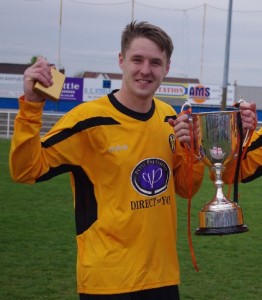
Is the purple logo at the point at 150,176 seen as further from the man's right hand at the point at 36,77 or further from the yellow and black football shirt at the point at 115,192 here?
the man's right hand at the point at 36,77

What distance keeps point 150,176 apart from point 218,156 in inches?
14.9

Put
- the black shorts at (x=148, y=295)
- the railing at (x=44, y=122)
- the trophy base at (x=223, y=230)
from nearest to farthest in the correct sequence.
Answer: the black shorts at (x=148, y=295)
the trophy base at (x=223, y=230)
the railing at (x=44, y=122)

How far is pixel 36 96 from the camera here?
8.21 ft

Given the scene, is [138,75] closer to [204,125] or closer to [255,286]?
[204,125]

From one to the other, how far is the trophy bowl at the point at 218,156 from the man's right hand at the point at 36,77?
26.6 inches

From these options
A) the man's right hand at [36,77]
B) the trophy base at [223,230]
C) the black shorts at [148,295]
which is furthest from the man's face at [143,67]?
the black shorts at [148,295]

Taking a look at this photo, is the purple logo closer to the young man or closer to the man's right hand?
the young man

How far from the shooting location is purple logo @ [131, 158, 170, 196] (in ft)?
9.00

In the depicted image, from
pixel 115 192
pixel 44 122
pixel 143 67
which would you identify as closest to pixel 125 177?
pixel 115 192

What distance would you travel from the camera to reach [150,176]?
9.09 feet

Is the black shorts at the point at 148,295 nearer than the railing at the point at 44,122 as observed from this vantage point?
Yes

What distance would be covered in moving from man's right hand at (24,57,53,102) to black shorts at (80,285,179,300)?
2.59ft

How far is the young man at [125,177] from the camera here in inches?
106

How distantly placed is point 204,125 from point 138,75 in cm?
40
